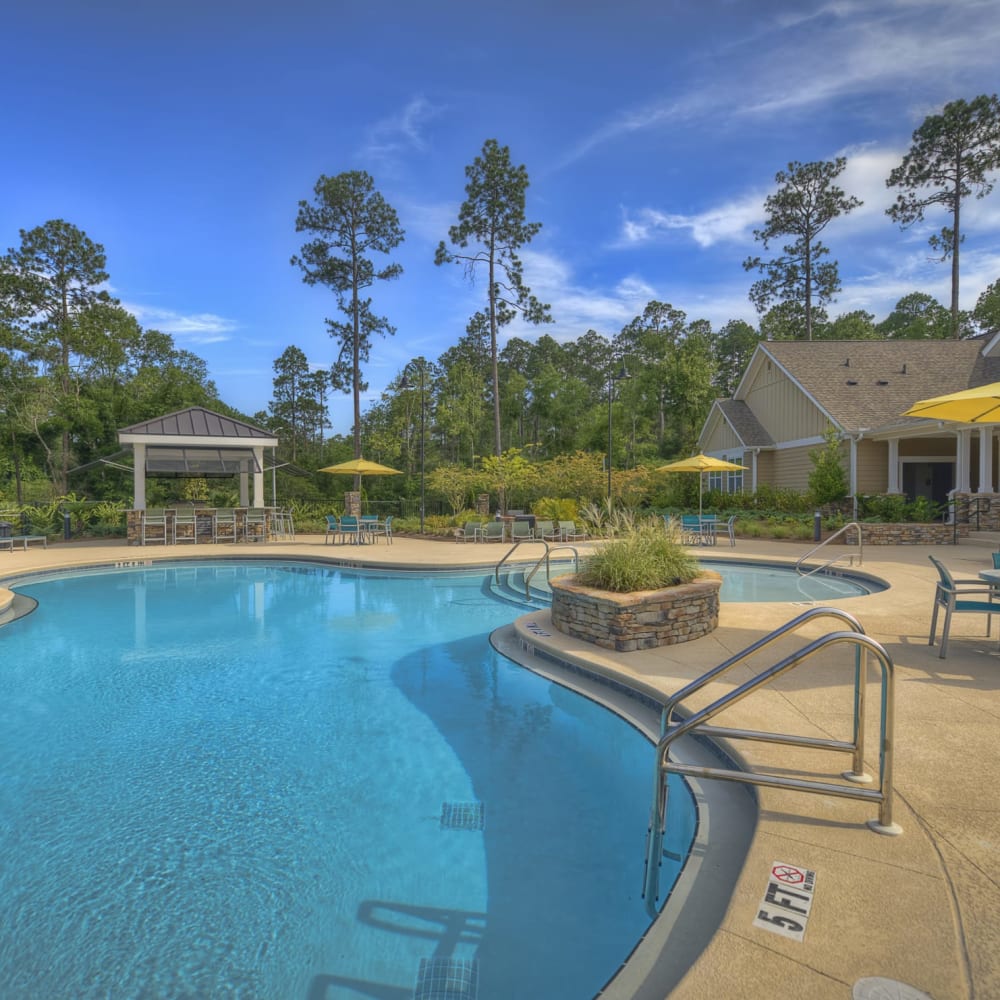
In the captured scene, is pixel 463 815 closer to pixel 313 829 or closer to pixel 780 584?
pixel 313 829

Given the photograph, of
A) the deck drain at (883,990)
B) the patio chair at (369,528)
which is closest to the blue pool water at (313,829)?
the deck drain at (883,990)

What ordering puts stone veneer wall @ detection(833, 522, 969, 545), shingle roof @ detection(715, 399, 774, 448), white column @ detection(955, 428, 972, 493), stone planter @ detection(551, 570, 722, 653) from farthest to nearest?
shingle roof @ detection(715, 399, 774, 448) < white column @ detection(955, 428, 972, 493) < stone veneer wall @ detection(833, 522, 969, 545) < stone planter @ detection(551, 570, 722, 653)

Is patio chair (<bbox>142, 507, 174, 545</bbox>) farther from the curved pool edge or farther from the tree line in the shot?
the curved pool edge

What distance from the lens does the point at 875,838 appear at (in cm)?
252

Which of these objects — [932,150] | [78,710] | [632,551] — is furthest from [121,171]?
[932,150]

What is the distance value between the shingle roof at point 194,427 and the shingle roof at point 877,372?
1827 cm

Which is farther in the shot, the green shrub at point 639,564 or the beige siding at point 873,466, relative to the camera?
the beige siding at point 873,466

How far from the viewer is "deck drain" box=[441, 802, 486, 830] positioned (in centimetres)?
348

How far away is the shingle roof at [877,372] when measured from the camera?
1931cm

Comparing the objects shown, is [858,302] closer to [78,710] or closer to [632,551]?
[632,551]

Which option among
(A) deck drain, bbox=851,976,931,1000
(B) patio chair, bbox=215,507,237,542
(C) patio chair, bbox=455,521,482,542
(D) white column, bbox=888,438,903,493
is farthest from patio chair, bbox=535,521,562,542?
(A) deck drain, bbox=851,976,931,1000

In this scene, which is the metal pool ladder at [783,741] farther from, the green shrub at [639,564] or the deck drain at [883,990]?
the green shrub at [639,564]

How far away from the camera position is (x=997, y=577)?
5.26 meters

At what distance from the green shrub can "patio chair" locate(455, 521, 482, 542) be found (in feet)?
33.4
